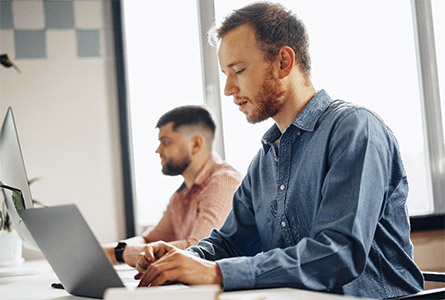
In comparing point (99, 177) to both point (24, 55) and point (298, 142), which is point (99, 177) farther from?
point (298, 142)

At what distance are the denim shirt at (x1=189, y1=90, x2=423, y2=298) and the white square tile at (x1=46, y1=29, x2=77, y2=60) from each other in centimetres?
198

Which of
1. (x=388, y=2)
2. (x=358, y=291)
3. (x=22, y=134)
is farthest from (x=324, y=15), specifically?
(x=358, y=291)

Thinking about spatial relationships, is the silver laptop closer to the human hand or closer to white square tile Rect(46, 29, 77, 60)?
the human hand

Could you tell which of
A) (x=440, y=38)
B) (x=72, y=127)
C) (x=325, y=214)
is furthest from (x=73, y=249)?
(x=440, y=38)

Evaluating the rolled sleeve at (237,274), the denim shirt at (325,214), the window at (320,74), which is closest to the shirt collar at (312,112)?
the denim shirt at (325,214)

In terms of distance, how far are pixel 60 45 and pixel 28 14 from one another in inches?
9.6

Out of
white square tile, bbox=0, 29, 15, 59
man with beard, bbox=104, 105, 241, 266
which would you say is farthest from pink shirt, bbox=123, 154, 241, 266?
white square tile, bbox=0, 29, 15, 59

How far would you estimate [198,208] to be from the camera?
2752 millimetres

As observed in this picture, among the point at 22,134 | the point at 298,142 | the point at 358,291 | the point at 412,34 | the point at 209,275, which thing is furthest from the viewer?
the point at 412,34

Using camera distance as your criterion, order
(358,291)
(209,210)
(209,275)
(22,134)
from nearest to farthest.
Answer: (209,275)
(358,291)
(209,210)
(22,134)

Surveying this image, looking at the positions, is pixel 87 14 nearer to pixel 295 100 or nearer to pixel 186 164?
pixel 186 164

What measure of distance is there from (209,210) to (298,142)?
1065 millimetres

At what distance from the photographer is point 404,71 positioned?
135 inches

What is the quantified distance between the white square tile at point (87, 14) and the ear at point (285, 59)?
205 centimetres
